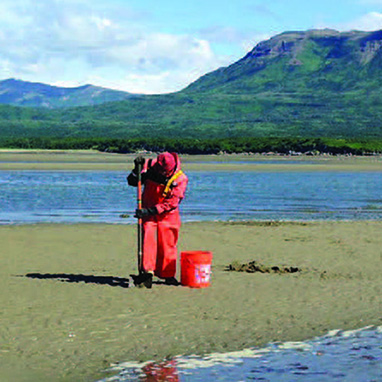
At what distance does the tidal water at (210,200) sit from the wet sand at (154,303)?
704 cm

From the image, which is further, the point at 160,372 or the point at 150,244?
the point at 150,244

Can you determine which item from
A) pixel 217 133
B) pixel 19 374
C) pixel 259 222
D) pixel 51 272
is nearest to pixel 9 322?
pixel 19 374

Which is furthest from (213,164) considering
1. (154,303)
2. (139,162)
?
(154,303)

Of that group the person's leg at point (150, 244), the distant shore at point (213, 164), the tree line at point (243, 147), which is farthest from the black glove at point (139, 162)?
the tree line at point (243, 147)

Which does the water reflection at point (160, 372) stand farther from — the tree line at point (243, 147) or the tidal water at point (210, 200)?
the tree line at point (243, 147)

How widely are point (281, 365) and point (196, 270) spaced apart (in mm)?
4850

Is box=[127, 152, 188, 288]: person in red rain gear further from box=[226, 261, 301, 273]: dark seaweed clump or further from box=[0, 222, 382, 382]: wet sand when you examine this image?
box=[226, 261, 301, 273]: dark seaweed clump

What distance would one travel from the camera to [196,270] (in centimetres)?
1418

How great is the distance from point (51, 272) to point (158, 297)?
3139 mm

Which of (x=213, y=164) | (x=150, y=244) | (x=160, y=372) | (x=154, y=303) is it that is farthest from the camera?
(x=213, y=164)

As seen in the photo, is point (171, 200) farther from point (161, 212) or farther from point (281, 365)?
point (281, 365)

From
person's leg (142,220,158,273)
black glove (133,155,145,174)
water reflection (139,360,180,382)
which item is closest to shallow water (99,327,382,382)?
water reflection (139,360,180,382)

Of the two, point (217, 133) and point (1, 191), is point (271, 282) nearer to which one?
point (1, 191)

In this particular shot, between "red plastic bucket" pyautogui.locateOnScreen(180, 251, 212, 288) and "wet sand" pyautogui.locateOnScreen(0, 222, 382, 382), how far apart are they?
0.16 meters
